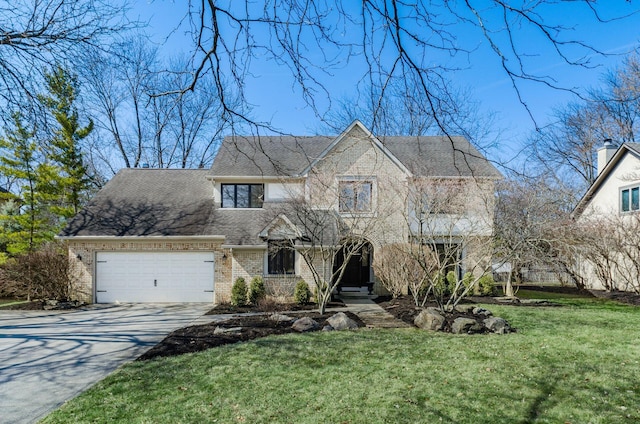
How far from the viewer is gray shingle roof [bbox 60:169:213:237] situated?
16.3m

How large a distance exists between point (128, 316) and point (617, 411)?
13.0m

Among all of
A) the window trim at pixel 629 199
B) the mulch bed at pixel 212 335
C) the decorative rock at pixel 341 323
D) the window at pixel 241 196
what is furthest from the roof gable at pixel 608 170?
the mulch bed at pixel 212 335

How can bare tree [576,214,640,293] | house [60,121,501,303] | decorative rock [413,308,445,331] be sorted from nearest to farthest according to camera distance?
1. decorative rock [413,308,445,331]
2. house [60,121,501,303]
3. bare tree [576,214,640,293]

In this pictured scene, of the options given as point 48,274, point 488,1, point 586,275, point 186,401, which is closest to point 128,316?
point 48,274

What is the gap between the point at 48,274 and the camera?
609 inches

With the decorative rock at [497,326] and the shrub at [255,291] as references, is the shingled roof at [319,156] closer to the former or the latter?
the shrub at [255,291]

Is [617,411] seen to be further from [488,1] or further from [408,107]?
[488,1]

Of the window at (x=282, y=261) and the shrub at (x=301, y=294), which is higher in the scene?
the window at (x=282, y=261)

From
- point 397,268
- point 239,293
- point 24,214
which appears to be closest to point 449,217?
point 397,268

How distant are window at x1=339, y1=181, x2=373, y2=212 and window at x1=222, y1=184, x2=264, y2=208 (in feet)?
14.4

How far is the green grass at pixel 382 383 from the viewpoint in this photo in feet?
15.9

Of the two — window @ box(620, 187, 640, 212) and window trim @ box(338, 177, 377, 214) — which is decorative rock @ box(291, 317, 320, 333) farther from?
window @ box(620, 187, 640, 212)

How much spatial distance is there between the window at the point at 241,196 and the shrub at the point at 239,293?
14.0ft

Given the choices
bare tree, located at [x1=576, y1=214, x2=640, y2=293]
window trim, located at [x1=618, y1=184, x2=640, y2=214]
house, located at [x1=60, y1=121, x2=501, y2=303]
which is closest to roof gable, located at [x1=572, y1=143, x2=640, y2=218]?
window trim, located at [x1=618, y1=184, x2=640, y2=214]
